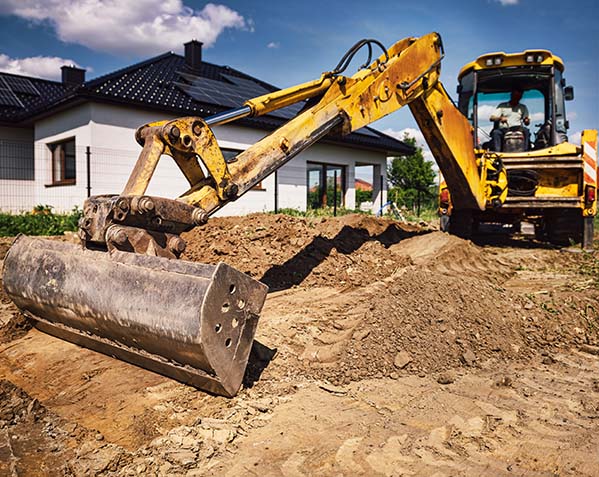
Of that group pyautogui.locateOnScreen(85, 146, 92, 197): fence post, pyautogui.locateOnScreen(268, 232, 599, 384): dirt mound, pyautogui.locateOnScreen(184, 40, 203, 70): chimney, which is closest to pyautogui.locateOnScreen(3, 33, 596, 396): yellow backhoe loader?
pyautogui.locateOnScreen(268, 232, 599, 384): dirt mound

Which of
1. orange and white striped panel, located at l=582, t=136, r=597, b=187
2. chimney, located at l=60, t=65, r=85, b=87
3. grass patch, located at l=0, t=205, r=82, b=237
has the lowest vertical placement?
grass patch, located at l=0, t=205, r=82, b=237

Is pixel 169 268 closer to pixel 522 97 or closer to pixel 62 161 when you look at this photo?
pixel 522 97

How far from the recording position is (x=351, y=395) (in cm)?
308

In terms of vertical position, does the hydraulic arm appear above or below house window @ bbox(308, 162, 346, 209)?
below

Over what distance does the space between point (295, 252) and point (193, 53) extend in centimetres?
1313

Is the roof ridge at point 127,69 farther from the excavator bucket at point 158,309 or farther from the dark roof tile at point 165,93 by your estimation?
the excavator bucket at point 158,309

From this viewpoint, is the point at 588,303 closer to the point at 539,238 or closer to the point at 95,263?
the point at 95,263

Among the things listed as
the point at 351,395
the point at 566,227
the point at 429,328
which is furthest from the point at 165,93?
the point at 351,395

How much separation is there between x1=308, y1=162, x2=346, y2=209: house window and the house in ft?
0.15

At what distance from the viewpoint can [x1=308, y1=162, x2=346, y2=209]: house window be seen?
1722 cm

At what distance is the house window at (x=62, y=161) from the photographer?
1308 centimetres

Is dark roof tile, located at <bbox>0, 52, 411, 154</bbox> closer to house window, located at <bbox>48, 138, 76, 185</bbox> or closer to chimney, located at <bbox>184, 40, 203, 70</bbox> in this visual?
chimney, located at <bbox>184, 40, 203, 70</bbox>

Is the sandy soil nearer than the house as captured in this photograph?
Yes

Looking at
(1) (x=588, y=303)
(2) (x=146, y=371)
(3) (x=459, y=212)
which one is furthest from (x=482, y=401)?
(3) (x=459, y=212)
